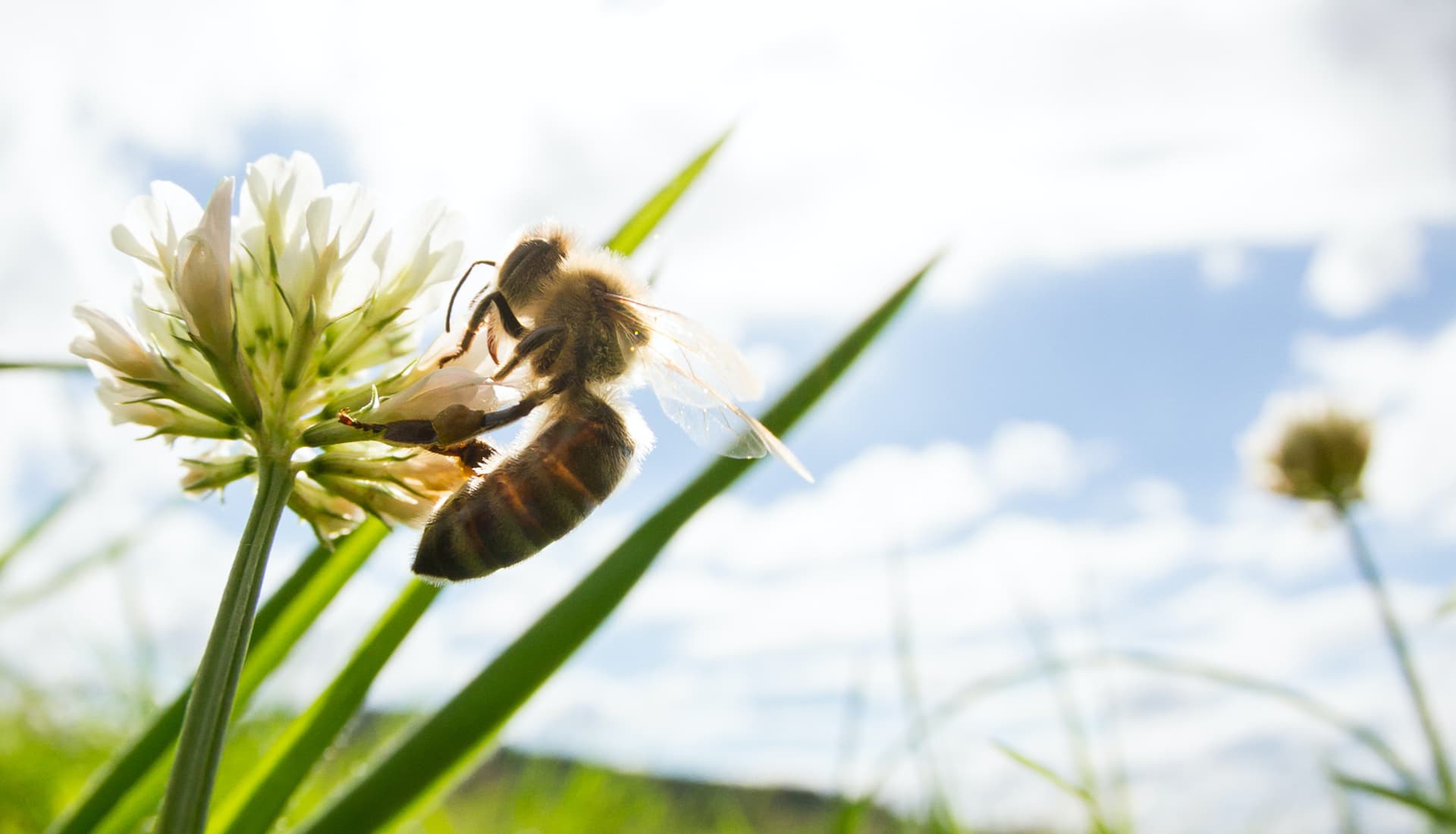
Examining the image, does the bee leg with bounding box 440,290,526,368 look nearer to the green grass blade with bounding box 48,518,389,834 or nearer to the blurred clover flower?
the green grass blade with bounding box 48,518,389,834

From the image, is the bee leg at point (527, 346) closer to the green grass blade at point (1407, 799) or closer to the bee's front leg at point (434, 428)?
the bee's front leg at point (434, 428)

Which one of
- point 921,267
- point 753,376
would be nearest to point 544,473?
point 753,376

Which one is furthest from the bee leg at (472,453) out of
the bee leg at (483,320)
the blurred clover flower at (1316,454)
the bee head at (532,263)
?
the blurred clover flower at (1316,454)

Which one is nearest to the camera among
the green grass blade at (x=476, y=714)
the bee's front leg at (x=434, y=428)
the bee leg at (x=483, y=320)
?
the bee's front leg at (x=434, y=428)

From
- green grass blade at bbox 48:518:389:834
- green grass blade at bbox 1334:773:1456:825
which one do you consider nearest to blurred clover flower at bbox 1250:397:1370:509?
green grass blade at bbox 1334:773:1456:825

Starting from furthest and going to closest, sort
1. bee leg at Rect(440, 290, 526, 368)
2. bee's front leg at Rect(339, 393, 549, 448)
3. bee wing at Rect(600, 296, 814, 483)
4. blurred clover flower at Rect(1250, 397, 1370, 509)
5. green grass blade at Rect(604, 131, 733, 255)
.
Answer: blurred clover flower at Rect(1250, 397, 1370, 509) → green grass blade at Rect(604, 131, 733, 255) → bee wing at Rect(600, 296, 814, 483) → bee leg at Rect(440, 290, 526, 368) → bee's front leg at Rect(339, 393, 549, 448)

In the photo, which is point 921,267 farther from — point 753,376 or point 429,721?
point 429,721

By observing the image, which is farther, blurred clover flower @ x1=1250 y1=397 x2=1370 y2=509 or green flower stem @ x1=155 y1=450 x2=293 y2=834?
blurred clover flower @ x1=1250 y1=397 x2=1370 y2=509
